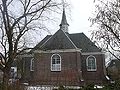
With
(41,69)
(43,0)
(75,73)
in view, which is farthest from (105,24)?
(41,69)

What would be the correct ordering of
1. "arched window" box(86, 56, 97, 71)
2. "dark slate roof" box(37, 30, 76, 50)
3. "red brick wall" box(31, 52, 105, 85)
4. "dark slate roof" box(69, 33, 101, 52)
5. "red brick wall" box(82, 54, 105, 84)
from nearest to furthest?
"dark slate roof" box(37, 30, 76, 50)
"red brick wall" box(31, 52, 105, 85)
"red brick wall" box(82, 54, 105, 84)
"arched window" box(86, 56, 97, 71)
"dark slate roof" box(69, 33, 101, 52)

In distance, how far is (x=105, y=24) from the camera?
1853 centimetres

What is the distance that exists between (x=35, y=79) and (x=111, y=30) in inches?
761

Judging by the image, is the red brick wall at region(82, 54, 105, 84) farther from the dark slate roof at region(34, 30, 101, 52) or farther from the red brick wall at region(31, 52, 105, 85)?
the dark slate roof at region(34, 30, 101, 52)

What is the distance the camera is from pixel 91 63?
124ft

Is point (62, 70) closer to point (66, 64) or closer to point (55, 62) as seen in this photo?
point (66, 64)

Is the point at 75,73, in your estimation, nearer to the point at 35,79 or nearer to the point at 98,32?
the point at 35,79

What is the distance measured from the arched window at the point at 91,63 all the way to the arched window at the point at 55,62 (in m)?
5.69

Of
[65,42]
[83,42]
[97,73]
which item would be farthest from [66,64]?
[83,42]

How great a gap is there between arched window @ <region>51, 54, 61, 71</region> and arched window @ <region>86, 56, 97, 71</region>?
18.7 ft

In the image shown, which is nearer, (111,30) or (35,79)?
(111,30)

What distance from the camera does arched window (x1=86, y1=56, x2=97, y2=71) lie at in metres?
37.3

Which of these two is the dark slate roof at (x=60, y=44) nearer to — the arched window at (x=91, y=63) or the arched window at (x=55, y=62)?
the arched window at (x=55, y=62)

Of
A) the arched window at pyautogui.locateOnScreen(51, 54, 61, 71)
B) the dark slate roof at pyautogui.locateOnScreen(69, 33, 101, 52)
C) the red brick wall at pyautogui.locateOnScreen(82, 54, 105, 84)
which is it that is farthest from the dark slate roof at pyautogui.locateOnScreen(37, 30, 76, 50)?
the red brick wall at pyautogui.locateOnScreen(82, 54, 105, 84)
